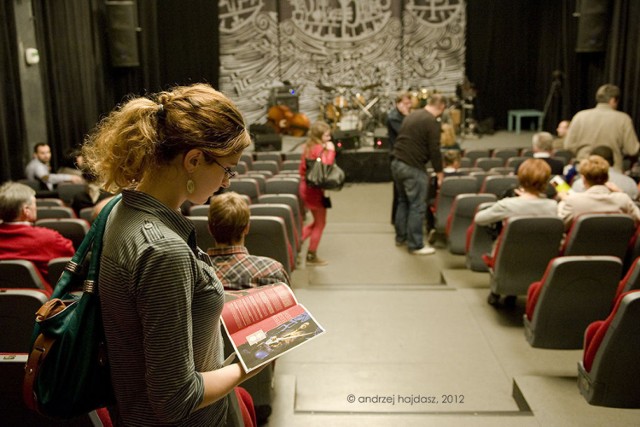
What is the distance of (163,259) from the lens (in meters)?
1.09

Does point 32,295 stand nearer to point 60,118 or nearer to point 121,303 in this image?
point 121,303

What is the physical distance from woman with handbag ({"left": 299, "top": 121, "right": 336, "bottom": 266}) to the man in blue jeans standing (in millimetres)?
632

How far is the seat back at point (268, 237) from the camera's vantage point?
3.71 meters

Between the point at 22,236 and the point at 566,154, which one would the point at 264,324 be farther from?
the point at 566,154

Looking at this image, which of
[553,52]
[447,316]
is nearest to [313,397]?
[447,316]

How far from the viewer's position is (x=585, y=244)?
3471 millimetres

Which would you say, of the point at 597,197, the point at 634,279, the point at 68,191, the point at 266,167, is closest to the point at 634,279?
the point at 634,279

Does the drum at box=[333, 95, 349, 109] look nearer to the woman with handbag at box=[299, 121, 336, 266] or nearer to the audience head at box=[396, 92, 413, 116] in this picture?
the audience head at box=[396, 92, 413, 116]

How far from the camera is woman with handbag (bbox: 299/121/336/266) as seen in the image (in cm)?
510

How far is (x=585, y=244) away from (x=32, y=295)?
9.18ft

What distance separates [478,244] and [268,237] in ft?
5.07

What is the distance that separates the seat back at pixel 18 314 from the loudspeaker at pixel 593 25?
953cm

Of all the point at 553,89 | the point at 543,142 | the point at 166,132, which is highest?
the point at 166,132

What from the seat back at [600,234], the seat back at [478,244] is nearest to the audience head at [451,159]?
the seat back at [478,244]
